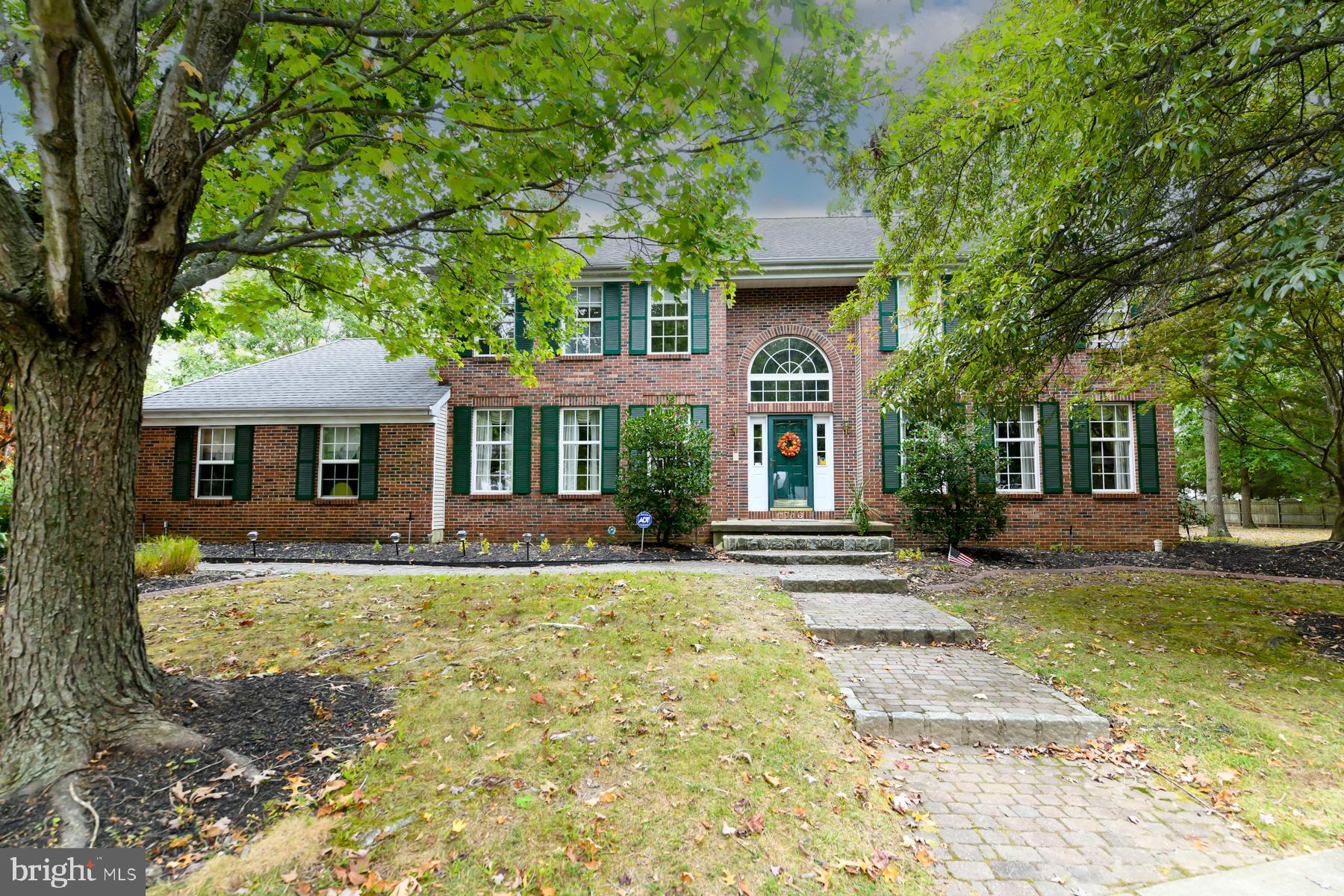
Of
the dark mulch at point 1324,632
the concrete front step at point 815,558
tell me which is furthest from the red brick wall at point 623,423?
the dark mulch at point 1324,632

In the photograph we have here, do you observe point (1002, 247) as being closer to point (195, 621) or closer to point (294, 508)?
point (195, 621)

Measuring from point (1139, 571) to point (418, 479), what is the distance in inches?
518

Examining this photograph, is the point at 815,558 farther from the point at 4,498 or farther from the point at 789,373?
the point at 4,498

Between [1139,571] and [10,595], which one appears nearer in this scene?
[10,595]

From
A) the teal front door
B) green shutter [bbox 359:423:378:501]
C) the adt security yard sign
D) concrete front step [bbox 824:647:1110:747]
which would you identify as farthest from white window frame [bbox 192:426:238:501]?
concrete front step [bbox 824:647:1110:747]

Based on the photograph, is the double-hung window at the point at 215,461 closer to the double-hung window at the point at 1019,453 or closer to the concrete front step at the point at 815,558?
the concrete front step at the point at 815,558

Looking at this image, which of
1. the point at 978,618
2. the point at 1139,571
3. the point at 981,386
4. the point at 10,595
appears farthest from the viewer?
the point at 1139,571

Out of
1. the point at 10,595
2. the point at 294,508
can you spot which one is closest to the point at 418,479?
the point at 294,508

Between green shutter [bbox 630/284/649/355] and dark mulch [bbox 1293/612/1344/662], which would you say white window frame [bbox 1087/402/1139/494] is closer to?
dark mulch [bbox 1293/612/1344/662]

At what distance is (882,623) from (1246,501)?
27839mm

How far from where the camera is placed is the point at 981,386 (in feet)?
22.7

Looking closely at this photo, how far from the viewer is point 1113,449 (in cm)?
1187

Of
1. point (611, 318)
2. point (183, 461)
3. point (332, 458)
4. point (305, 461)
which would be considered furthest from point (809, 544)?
point (183, 461)

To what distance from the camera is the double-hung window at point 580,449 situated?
12188 millimetres
